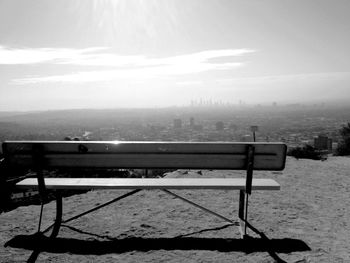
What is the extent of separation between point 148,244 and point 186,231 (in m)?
0.58

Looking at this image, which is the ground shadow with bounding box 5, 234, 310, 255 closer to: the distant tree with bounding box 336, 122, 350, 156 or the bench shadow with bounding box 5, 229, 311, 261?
the bench shadow with bounding box 5, 229, 311, 261

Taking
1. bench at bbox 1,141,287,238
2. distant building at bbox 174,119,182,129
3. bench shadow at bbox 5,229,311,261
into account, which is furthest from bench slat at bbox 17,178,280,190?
distant building at bbox 174,119,182,129

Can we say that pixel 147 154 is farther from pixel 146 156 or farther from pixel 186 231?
pixel 186 231

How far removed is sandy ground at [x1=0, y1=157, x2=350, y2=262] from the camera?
10.6 feet

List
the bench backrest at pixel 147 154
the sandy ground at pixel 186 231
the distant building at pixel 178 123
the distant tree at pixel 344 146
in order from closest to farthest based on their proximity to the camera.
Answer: the sandy ground at pixel 186 231, the bench backrest at pixel 147 154, the distant tree at pixel 344 146, the distant building at pixel 178 123

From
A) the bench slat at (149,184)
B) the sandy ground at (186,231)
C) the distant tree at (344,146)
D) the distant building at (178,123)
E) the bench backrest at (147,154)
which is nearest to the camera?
the sandy ground at (186,231)

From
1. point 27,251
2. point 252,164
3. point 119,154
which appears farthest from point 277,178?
point 27,251

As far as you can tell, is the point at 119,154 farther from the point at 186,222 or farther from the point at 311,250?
the point at 311,250

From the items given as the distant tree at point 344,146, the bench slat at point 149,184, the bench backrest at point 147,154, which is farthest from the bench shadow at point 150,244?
the distant tree at point 344,146

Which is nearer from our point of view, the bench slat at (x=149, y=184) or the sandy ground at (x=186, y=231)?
the sandy ground at (x=186, y=231)

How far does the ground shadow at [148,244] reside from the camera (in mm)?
3365

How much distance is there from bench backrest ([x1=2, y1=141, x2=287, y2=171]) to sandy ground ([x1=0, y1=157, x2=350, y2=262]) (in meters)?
0.82

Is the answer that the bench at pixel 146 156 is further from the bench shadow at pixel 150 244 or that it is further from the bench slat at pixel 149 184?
the bench shadow at pixel 150 244

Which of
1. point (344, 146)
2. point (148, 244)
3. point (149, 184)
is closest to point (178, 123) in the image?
point (344, 146)
